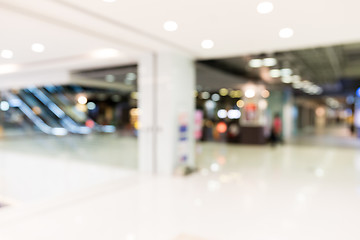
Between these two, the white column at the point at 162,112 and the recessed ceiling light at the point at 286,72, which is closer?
the white column at the point at 162,112

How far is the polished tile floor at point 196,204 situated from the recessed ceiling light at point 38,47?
3047 mm

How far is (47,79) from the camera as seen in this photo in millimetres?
9383

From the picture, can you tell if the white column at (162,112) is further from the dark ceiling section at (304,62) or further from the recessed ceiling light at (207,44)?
the dark ceiling section at (304,62)

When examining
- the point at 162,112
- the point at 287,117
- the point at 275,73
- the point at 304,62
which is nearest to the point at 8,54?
the point at 162,112

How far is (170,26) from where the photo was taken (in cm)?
429

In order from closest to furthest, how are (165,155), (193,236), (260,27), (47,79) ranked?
(193,236) < (260,27) < (165,155) < (47,79)

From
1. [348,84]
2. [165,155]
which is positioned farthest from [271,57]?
[348,84]

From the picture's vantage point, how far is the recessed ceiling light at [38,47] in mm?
5491

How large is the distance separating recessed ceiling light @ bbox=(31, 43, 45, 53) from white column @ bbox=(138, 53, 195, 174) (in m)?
2.16

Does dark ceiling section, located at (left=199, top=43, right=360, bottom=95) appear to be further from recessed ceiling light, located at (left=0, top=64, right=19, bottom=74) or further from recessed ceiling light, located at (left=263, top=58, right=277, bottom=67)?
recessed ceiling light, located at (left=0, top=64, right=19, bottom=74)

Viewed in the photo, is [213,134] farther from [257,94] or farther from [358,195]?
[358,195]

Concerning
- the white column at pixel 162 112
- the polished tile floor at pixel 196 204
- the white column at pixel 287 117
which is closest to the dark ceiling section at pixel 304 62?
the white column at pixel 162 112

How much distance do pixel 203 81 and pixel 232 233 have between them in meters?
7.69

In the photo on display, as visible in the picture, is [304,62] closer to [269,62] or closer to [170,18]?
[269,62]
